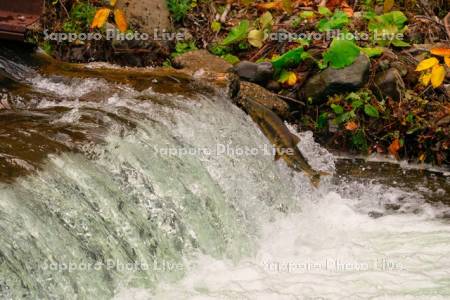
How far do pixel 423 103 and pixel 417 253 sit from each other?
2.05 meters

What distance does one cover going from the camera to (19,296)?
10.2 ft

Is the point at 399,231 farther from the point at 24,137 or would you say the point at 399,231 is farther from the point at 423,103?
the point at 24,137

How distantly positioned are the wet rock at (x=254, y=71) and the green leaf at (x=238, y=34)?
1.83 ft

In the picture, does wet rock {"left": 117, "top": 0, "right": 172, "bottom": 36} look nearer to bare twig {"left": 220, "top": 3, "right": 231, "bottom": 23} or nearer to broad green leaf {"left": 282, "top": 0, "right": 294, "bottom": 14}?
bare twig {"left": 220, "top": 3, "right": 231, "bottom": 23}

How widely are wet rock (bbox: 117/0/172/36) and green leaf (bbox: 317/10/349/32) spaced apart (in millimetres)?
1553

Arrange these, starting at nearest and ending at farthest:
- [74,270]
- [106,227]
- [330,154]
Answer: [74,270] → [106,227] → [330,154]

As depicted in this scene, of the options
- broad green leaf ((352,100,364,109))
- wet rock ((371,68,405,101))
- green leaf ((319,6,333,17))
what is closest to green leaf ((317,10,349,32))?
green leaf ((319,6,333,17))

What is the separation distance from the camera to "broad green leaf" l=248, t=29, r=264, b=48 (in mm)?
6922

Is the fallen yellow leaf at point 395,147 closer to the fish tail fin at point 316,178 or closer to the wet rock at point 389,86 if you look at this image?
the wet rock at point 389,86

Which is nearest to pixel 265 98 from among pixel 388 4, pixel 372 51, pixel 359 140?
pixel 359 140

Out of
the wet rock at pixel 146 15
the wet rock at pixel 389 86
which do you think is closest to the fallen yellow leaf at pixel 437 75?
the wet rock at pixel 389 86

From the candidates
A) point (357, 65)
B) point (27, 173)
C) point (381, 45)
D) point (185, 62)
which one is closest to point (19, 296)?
point (27, 173)

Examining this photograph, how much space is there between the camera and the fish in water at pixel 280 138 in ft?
18.2

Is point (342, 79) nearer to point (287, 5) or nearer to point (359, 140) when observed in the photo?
point (359, 140)
